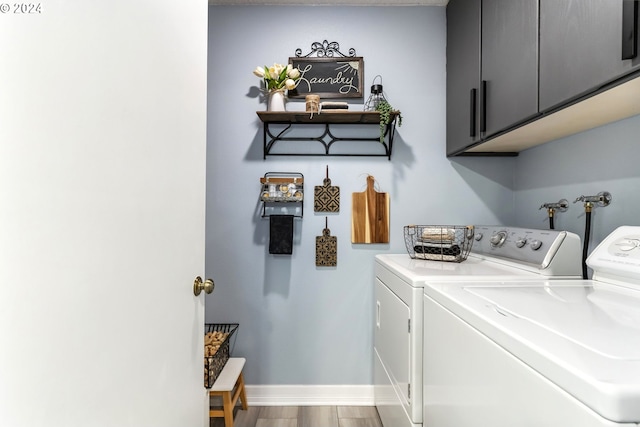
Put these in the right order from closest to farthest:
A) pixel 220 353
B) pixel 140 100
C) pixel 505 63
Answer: pixel 140 100 → pixel 505 63 → pixel 220 353

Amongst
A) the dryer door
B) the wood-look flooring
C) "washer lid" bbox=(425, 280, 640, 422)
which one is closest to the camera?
"washer lid" bbox=(425, 280, 640, 422)

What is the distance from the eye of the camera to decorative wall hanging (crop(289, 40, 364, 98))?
219cm

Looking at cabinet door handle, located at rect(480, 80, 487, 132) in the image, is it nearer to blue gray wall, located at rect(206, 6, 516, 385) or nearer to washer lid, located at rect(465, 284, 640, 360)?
blue gray wall, located at rect(206, 6, 516, 385)

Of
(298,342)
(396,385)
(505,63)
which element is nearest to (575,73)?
(505,63)

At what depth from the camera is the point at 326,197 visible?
7.23 ft

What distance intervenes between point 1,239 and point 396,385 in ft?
5.10

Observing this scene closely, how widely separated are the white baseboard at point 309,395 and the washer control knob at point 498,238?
1174 millimetres

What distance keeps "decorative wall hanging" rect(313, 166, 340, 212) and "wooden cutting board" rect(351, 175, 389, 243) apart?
0.39 ft

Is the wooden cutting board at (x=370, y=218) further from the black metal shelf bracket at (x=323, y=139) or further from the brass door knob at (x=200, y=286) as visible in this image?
the brass door knob at (x=200, y=286)

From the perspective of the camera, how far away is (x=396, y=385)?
5.17 feet

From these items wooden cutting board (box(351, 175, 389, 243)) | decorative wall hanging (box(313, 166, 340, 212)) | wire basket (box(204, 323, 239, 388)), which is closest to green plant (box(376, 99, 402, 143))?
wooden cutting board (box(351, 175, 389, 243))

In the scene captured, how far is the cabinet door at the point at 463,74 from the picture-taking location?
176 cm

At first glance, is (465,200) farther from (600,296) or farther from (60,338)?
(60,338)

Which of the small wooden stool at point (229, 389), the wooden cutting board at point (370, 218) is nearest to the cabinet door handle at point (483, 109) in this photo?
the wooden cutting board at point (370, 218)
